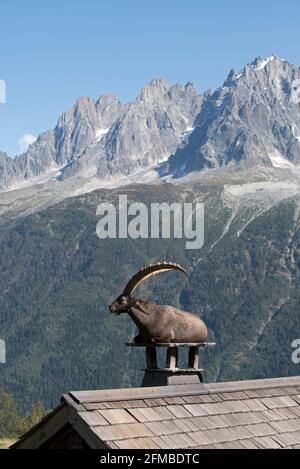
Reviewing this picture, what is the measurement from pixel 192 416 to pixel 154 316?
351 cm

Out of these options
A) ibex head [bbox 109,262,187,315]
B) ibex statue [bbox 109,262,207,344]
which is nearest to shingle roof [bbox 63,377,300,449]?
ibex statue [bbox 109,262,207,344]

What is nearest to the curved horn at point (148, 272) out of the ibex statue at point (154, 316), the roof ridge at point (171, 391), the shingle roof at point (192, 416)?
the ibex statue at point (154, 316)

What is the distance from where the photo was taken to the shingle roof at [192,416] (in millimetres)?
14719

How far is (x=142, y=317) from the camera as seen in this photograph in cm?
1953

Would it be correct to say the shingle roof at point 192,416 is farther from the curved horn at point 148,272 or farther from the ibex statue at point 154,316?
the curved horn at point 148,272

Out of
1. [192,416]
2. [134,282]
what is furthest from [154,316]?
[192,416]

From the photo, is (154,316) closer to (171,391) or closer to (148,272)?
(148,272)

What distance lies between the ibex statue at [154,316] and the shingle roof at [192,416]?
1.73m

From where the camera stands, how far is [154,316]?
19453 millimetres

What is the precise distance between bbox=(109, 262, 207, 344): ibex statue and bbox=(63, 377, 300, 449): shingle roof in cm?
173

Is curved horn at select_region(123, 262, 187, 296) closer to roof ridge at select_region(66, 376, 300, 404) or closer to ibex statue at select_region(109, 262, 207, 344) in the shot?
ibex statue at select_region(109, 262, 207, 344)
